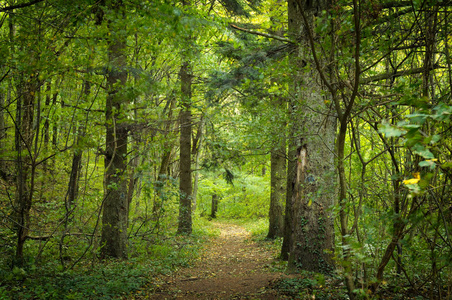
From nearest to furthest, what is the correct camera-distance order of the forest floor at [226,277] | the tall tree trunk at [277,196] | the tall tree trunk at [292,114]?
the forest floor at [226,277]
the tall tree trunk at [292,114]
the tall tree trunk at [277,196]

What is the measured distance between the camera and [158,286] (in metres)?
6.50

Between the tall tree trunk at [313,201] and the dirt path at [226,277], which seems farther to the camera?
the tall tree trunk at [313,201]

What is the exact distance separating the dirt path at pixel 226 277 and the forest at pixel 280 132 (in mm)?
324

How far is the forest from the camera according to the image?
3.00m

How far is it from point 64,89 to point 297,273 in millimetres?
5964

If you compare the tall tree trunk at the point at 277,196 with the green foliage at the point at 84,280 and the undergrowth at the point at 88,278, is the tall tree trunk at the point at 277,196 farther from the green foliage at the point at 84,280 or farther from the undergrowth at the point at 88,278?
the green foliage at the point at 84,280

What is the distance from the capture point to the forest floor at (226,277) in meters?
5.87

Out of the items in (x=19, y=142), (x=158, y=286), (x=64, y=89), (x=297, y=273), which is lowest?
(x=158, y=286)

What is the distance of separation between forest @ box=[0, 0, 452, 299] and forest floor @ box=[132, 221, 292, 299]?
26 cm

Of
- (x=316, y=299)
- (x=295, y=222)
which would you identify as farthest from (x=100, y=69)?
(x=316, y=299)

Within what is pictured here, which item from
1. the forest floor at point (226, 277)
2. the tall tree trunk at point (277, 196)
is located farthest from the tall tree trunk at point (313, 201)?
the tall tree trunk at point (277, 196)

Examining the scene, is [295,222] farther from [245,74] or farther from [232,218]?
[232,218]

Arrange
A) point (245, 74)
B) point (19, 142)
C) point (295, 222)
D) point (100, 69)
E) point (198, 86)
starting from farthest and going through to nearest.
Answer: point (198, 86), point (245, 74), point (295, 222), point (100, 69), point (19, 142)

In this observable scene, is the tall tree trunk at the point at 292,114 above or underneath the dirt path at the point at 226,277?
above
